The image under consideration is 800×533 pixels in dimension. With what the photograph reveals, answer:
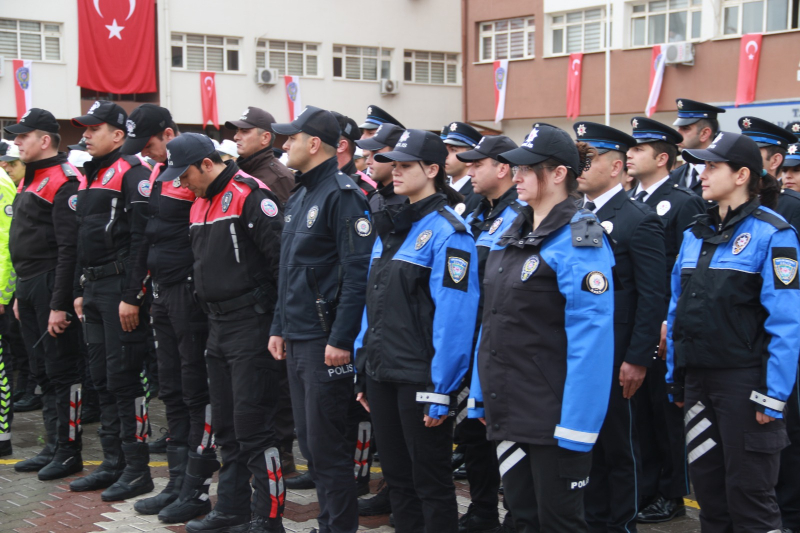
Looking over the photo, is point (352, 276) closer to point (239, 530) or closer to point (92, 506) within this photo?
point (239, 530)

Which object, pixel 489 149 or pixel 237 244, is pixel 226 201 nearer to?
pixel 237 244

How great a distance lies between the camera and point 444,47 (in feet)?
121

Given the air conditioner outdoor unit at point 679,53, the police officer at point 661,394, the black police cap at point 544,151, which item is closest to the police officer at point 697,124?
the police officer at point 661,394

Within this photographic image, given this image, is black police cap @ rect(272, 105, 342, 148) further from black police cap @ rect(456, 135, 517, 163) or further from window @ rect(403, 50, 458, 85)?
window @ rect(403, 50, 458, 85)

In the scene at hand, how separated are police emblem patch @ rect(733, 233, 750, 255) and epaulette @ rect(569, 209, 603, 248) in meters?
0.89

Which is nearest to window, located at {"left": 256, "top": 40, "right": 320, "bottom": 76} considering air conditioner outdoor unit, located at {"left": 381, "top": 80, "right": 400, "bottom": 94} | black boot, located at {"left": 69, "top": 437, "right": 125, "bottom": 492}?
air conditioner outdoor unit, located at {"left": 381, "top": 80, "right": 400, "bottom": 94}

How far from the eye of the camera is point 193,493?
5.91 meters

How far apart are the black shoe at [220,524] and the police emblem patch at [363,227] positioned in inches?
77.6

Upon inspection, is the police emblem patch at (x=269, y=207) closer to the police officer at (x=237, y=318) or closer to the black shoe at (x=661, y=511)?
the police officer at (x=237, y=318)

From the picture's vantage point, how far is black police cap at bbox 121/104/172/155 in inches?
258

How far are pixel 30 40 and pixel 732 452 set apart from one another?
28433 millimetres

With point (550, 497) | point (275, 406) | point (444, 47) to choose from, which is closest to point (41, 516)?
point (275, 406)

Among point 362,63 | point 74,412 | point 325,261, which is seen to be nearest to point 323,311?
point 325,261

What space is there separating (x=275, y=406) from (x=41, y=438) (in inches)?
145
